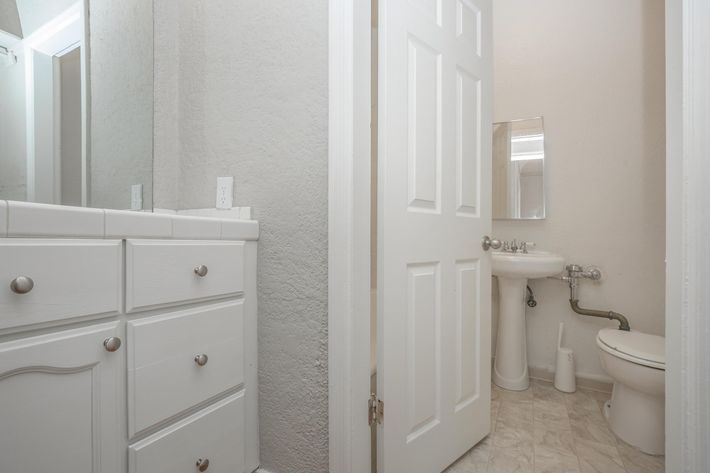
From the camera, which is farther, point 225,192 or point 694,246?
point 225,192

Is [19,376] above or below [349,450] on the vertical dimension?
above

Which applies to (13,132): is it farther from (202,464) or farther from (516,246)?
(516,246)

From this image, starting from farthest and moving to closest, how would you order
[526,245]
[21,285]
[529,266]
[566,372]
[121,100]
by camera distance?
[526,245]
[566,372]
[529,266]
[121,100]
[21,285]

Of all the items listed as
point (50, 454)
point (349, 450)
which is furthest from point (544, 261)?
point (50, 454)

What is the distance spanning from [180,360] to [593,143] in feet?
7.68

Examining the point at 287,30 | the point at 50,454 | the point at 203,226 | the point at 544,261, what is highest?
the point at 287,30

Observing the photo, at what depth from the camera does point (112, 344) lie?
73cm

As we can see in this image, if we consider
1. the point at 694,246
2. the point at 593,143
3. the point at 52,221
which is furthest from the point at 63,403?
the point at 593,143

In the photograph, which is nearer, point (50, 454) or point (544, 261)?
point (50, 454)

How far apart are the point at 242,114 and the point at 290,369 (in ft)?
2.91

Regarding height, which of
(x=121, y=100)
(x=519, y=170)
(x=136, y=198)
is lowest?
(x=136, y=198)

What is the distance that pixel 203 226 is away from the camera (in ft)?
3.08

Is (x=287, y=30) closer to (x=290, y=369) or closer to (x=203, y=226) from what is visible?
(x=203, y=226)

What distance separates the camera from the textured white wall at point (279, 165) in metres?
1.01
